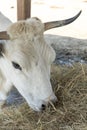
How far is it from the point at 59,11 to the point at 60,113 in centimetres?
558

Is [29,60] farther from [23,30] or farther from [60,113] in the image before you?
[60,113]

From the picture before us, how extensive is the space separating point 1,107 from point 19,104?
0.24 metres

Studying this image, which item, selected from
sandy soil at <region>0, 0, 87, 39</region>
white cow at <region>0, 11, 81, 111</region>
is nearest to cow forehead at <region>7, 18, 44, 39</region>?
white cow at <region>0, 11, 81, 111</region>

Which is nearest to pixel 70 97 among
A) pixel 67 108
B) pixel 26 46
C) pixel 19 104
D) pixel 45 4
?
pixel 67 108

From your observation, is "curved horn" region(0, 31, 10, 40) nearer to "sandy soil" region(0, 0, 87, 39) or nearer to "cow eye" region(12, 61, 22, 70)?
"cow eye" region(12, 61, 22, 70)

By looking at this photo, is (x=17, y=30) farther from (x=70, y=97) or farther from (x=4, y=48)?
(x=70, y=97)

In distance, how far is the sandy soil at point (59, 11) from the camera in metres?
8.25

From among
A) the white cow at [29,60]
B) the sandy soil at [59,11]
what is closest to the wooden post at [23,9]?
the white cow at [29,60]

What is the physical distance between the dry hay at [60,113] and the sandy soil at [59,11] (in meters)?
3.02

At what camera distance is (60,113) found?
453cm

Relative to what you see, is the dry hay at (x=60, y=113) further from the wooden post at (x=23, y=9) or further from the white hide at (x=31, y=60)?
the wooden post at (x=23, y=9)

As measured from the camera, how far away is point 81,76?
521 centimetres

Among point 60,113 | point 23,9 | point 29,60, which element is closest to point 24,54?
point 29,60

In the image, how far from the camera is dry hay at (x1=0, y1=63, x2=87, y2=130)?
447 centimetres
